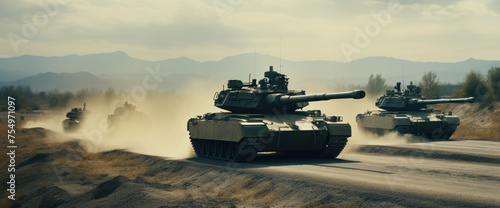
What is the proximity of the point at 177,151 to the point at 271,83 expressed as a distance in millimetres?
6757

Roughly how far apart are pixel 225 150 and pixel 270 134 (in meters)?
2.99

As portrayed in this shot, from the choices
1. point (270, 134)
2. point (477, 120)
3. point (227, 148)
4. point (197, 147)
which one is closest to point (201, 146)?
point (197, 147)

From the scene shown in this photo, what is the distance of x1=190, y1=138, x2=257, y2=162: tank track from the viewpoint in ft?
74.2

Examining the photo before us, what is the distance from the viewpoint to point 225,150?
966 inches

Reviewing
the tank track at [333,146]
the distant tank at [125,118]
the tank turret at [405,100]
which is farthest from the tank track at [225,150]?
the distant tank at [125,118]

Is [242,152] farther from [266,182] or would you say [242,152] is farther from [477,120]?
[477,120]

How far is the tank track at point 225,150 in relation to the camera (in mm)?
22609

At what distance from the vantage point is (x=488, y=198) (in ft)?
46.1

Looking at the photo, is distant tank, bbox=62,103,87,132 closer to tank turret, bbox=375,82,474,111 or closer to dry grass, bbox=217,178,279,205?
tank turret, bbox=375,82,474,111

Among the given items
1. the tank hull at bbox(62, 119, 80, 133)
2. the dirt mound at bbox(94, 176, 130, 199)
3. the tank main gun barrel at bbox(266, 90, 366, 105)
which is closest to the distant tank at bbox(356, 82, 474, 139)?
the tank main gun barrel at bbox(266, 90, 366, 105)

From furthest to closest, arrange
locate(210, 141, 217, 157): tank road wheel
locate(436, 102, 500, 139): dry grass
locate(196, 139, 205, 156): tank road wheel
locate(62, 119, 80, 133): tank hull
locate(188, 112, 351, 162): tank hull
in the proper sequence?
locate(62, 119, 80, 133): tank hull → locate(436, 102, 500, 139): dry grass → locate(196, 139, 205, 156): tank road wheel → locate(210, 141, 217, 157): tank road wheel → locate(188, 112, 351, 162): tank hull

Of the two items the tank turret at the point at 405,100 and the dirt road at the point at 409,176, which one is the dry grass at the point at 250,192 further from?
the tank turret at the point at 405,100

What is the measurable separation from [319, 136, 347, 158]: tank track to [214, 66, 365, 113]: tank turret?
6.86 feet

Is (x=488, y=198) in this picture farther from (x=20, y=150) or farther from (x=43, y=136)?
(x=43, y=136)
